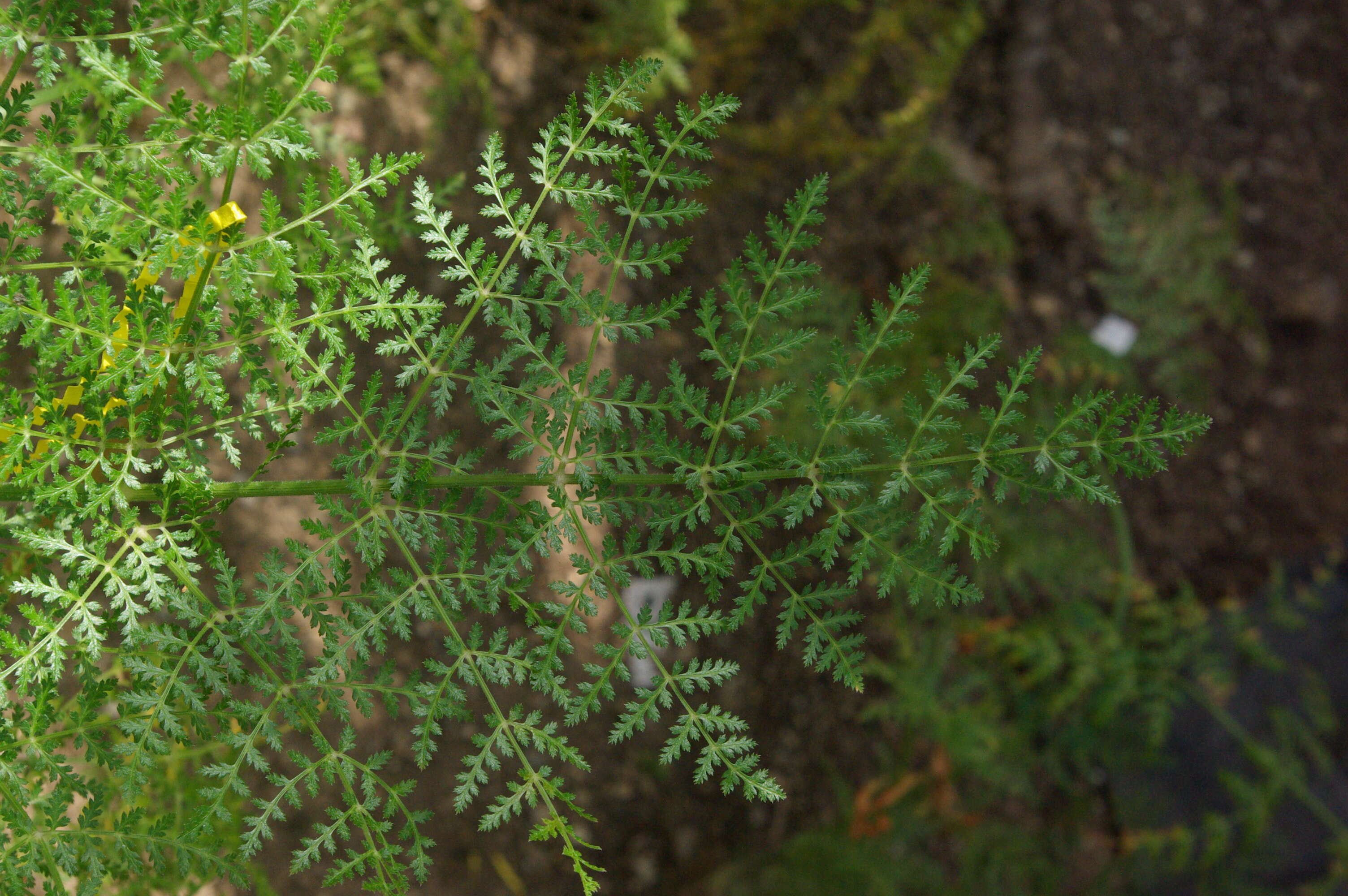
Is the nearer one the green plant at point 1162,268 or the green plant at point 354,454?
the green plant at point 354,454

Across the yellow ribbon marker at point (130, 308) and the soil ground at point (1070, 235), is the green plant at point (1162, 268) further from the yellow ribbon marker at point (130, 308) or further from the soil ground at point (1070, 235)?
the yellow ribbon marker at point (130, 308)

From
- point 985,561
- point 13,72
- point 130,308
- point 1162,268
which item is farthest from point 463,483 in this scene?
point 1162,268

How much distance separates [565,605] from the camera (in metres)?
0.84

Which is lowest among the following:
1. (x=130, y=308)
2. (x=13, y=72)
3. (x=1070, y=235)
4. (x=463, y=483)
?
(x=1070, y=235)

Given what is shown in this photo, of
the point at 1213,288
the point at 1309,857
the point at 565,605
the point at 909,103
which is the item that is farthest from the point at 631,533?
the point at 1309,857

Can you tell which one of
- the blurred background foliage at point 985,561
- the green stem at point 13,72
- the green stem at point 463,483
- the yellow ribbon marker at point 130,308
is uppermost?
the green stem at point 13,72

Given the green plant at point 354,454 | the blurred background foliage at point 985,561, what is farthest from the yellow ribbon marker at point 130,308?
the blurred background foliage at point 985,561

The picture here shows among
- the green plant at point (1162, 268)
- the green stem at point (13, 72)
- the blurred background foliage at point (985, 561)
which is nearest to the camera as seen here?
the green stem at point (13, 72)

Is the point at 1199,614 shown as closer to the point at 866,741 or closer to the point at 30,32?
the point at 866,741

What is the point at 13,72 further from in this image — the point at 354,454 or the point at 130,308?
the point at 354,454

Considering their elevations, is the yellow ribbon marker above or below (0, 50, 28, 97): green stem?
below

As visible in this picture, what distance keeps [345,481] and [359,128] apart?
1.42 metres

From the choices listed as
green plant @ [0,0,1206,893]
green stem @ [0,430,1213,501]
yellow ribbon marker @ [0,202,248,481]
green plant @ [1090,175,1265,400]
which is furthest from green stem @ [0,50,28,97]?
green plant @ [1090,175,1265,400]

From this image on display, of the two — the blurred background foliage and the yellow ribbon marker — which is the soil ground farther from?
the yellow ribbon marker
